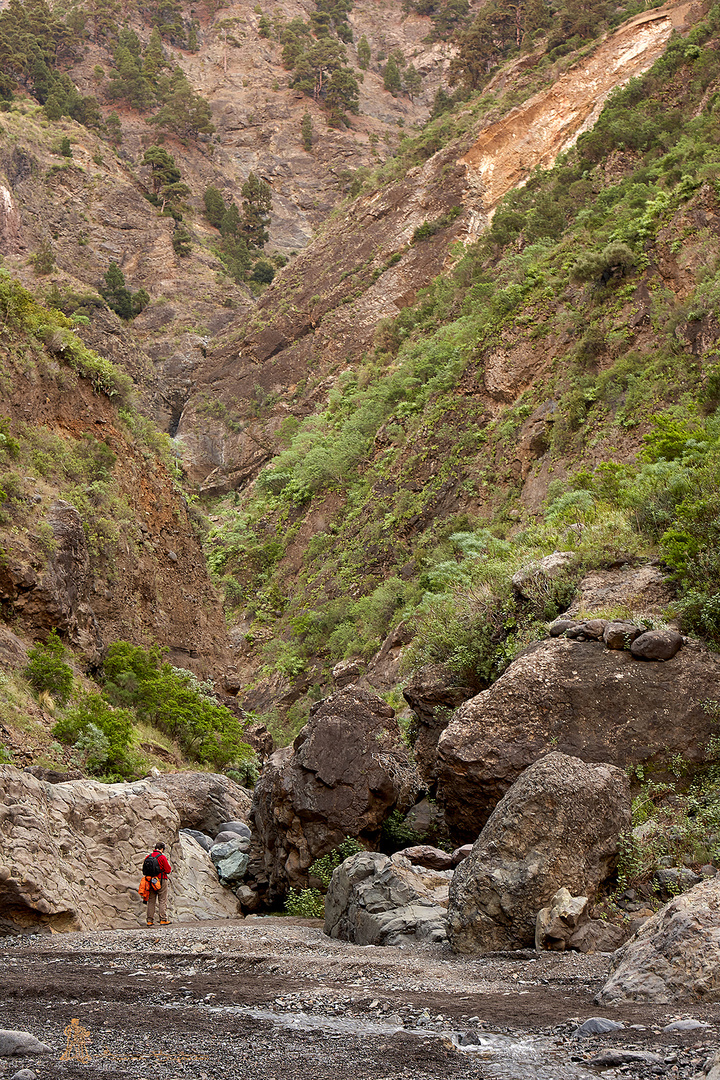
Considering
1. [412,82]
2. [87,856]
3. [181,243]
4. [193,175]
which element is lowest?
[87,856]

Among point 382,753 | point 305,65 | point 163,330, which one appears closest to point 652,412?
point 382,753

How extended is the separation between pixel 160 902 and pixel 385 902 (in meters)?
3.71

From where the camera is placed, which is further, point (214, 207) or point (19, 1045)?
point (214, 207)

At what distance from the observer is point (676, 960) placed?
187 inches

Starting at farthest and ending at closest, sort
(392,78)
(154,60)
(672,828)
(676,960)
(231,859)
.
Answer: (392,78), (154,60), (231,859), (672,828), (676,960)

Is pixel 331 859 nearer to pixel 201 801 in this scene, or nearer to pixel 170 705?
pixel 201 801

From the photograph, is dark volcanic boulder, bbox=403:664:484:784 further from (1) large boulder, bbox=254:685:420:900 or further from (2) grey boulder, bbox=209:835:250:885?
(2) grey boulder, bbox=209:835:250:885

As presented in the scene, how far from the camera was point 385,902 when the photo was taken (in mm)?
8539

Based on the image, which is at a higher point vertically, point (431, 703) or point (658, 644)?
point (658, 644)

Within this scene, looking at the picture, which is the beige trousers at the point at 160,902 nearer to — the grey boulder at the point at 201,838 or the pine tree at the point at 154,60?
the grey boulder at the point at 201,838

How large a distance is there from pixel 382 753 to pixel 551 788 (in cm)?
449

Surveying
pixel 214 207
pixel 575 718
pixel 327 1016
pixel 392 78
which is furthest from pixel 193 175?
pixel 327 1016

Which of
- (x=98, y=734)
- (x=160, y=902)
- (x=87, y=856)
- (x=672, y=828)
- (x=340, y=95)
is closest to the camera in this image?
(x=672, y=828)

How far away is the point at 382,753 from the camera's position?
11.3 meters
